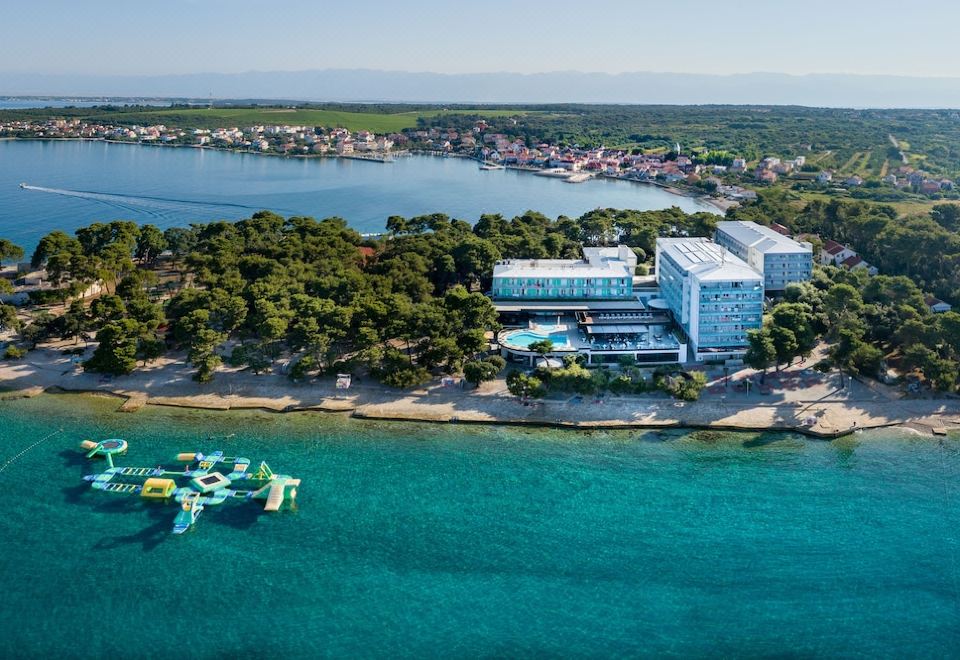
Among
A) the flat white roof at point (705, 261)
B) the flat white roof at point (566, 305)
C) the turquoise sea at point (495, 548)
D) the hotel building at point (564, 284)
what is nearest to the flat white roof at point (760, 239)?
the flat white roof at point (705, 261)

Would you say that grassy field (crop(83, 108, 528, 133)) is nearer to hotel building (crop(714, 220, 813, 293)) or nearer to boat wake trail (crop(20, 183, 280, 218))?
boat wake trail (crop(20, 183, 280, 218))

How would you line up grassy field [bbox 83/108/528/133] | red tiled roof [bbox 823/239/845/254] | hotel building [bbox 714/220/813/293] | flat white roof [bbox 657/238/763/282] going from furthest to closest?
1. grassy field [bbox 83/108/528/133]
2. red tiled roof [bbox 823/239/845/254]
3. hotel building [bbox 714/220/813/293]
4. flat white roof [bbox 657/238/763/282]

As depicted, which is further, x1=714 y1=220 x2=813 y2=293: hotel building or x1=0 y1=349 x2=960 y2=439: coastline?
x1=714 y1=220 x2=813 y2=293: hotel building

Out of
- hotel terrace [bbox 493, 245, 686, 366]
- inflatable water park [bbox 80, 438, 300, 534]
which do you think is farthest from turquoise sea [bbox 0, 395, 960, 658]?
hotel terrace [bbox 493, 245, 686, 366]

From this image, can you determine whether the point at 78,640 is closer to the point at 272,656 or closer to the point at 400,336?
the point at 272,656

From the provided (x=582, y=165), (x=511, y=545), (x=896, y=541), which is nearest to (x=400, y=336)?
(x=511, y=545)

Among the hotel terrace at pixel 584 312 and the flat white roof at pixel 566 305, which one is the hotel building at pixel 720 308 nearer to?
the hotel terrace at pixel 584 312

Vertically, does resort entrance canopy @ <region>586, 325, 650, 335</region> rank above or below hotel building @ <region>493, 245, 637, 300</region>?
below

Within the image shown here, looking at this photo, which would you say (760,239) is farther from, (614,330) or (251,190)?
(251,190)

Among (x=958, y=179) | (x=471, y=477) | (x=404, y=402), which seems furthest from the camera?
(x=958, y=179)
